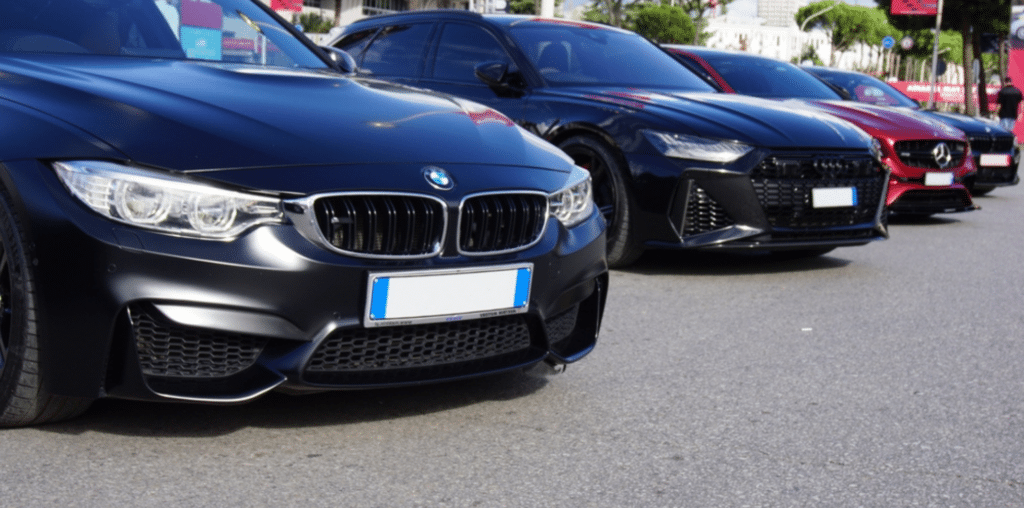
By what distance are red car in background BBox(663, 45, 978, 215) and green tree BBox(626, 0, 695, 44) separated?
59913 mm

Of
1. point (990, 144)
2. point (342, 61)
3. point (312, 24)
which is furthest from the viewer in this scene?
point (312, 24)

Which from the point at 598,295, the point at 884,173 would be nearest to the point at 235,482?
the point at 598,295

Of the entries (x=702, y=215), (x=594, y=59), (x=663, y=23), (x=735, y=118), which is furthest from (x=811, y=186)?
(x=663, y=23)

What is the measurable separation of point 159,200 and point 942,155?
25.7ft

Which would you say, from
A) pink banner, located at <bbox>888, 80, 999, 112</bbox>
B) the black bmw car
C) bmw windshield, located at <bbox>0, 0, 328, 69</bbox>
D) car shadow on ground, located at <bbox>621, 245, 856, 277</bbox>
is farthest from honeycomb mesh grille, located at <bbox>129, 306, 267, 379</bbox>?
pink banner, located at <bbox>888, 80, 999, 112</bbox>

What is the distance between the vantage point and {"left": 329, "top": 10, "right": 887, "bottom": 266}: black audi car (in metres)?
6.24

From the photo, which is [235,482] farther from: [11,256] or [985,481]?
[985,481]

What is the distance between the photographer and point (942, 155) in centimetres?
954

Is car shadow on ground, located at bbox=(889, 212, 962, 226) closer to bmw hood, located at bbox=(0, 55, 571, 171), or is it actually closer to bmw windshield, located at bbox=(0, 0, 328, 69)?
bmw windshield, located at bbox=(0, 0, 328, 69)

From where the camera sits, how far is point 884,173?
687cm

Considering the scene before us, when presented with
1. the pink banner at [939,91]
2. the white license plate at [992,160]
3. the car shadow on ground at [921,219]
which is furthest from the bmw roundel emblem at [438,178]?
the pink banner at [939,91]

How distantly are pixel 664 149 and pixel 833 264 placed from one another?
169 cm

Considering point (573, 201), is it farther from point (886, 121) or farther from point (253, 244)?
point (886, 121)

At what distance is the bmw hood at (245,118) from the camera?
10.2 feet
